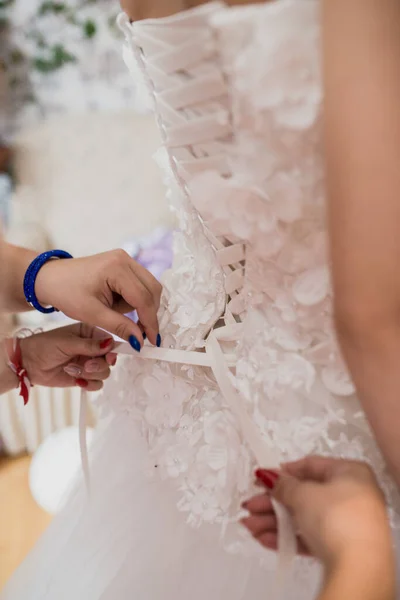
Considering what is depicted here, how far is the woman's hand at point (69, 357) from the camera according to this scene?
0.70 meters

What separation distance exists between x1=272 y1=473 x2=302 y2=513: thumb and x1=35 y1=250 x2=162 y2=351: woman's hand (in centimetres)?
24

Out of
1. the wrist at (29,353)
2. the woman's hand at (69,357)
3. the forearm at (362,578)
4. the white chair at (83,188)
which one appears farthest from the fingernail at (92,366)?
the white chair at (83,188)

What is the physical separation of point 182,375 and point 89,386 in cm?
20

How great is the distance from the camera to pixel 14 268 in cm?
70

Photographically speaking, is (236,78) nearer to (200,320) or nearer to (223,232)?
(223,232)

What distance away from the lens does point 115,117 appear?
1.74m

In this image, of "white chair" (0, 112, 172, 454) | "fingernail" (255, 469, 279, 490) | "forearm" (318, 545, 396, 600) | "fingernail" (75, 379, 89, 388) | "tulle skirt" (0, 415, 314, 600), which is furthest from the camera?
"white chair" (0, 112, 172, 454)

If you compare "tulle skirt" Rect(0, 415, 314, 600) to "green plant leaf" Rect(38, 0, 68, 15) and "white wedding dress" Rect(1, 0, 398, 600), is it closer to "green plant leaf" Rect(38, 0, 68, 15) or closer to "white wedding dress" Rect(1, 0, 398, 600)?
"white wedding dress" Rect(1, 0, 398, 600)

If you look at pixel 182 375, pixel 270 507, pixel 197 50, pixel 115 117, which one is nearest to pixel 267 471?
pixel 270 507

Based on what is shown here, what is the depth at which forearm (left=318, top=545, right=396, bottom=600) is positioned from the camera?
1.13ft

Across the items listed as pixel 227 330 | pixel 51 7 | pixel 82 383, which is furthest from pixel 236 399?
pixel 51 7

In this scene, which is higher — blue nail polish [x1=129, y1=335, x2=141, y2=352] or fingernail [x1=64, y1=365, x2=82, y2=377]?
blue nail polish [x1=129, y1=335, x2=141, y2=352]

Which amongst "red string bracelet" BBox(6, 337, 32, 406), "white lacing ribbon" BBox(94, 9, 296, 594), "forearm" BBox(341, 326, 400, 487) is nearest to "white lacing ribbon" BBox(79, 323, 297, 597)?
"white lacing ribbon" BBox(94, 9, 296, 594)

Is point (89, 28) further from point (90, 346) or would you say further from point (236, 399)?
point (236, 399)
